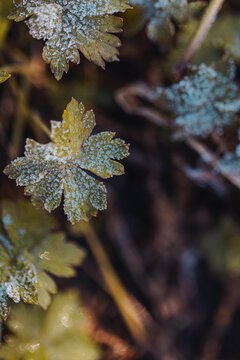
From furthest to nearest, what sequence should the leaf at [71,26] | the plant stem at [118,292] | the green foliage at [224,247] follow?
the green foliage at [224,247]
the plant stem at [118,292]
the leaf at [71,26]

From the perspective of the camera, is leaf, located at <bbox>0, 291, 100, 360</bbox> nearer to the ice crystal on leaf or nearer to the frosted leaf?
the frosted leaf

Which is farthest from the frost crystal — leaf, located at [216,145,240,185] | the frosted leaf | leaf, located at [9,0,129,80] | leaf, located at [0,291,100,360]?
leaf, located at [0,291,100,360]

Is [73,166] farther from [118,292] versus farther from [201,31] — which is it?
[118,292]

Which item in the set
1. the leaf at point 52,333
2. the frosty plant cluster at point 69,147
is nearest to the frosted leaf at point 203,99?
the frosty plant cluster at point 69,147

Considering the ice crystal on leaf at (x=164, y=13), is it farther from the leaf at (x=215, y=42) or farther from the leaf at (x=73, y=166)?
the leaf at (x=73, y=166)

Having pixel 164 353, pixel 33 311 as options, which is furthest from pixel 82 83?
pixel 164 353

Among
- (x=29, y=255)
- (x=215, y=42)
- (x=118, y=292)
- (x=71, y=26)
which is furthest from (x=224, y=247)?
(x=71, y=26)
